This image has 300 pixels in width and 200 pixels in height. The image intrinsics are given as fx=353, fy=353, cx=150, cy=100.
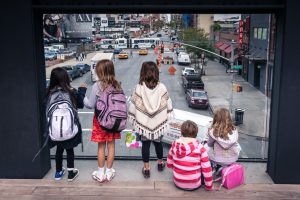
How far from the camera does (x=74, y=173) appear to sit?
191 inches

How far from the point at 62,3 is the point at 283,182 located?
3770 mm

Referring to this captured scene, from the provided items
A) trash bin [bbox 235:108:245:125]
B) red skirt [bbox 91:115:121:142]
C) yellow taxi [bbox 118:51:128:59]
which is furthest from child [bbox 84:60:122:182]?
trash bin [bbox 235:108:245:125]

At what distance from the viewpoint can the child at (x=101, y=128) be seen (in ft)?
14.9

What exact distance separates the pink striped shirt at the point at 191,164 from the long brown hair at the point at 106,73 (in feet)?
3.76

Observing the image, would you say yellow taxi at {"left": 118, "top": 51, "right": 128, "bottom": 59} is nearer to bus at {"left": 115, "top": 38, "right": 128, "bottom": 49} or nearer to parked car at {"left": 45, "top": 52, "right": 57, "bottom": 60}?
bus at {"left": 115, "top": 38, "right": 128, "bottom": 49}

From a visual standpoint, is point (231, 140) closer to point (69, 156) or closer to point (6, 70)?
point (69, 156)

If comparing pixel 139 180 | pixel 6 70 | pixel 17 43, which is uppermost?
pixel 17 43

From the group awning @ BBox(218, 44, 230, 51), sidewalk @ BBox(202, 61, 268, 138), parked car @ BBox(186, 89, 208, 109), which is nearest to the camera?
sidewalk @ BBox(202, 61, 268, 138)

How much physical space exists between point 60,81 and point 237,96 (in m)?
26.5

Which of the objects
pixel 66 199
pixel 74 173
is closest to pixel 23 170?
pixel 74 173

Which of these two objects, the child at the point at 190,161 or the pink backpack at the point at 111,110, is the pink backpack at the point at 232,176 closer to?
the child at the point at 190,161

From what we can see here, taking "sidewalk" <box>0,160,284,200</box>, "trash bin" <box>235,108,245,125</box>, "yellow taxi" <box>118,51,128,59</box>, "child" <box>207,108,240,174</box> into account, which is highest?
"yellow taxi" <box>118,51,128,59</box>

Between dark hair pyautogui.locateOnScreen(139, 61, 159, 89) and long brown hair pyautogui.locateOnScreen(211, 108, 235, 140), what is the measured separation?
92cm

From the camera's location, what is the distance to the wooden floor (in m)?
4.30
